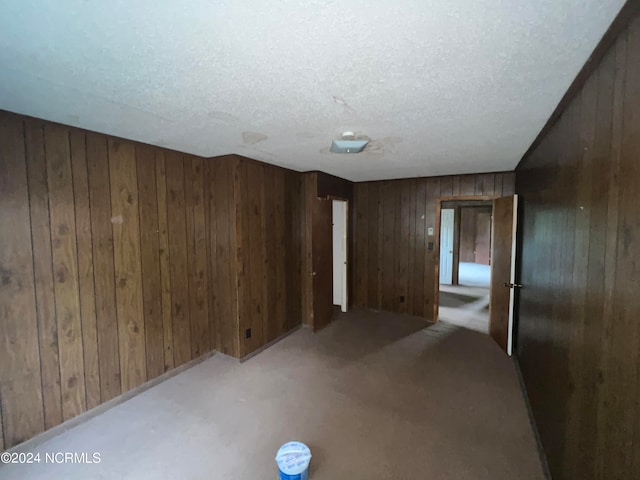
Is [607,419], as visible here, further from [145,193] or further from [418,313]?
[418,313]

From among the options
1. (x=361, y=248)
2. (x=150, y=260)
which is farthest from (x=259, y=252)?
(x=361, y=248)

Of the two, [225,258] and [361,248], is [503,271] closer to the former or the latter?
[361,248]

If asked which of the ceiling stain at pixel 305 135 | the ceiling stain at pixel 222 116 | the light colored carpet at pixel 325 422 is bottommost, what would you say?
the light colored carpet at pixel 325 422

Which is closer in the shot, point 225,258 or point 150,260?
point 150,260

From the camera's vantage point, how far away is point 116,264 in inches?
92.8

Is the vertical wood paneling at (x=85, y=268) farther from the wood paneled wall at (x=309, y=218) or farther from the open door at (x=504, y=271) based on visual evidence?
the open door at (x=504, y=271)

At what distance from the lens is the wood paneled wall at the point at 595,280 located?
910 mm

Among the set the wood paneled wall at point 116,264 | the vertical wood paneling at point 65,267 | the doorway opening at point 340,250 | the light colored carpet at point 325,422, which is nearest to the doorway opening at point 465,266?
the light colored carpet at point 325,422

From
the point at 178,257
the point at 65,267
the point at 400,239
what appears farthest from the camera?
the point at 400,239

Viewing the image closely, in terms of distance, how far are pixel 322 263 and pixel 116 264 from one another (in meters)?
2.51

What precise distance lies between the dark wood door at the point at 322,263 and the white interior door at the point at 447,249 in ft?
13.2

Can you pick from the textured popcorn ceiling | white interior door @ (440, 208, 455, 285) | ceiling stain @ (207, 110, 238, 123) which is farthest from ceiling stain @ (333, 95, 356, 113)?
white interior door @ (440, 208, 455, 285)

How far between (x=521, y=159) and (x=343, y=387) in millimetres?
3120

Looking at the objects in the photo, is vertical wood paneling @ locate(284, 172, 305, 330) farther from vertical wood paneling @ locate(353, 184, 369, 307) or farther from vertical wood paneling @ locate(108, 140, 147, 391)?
vertical wood paneling @ locate(108, 140, 147, 391)
